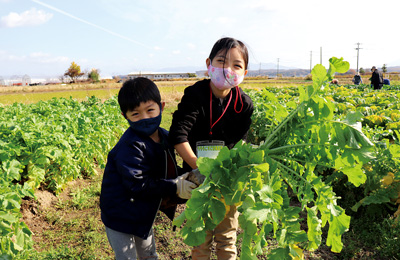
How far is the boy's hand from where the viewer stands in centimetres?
174

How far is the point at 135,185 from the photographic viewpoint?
5.82ft

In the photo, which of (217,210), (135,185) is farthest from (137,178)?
(217,210)

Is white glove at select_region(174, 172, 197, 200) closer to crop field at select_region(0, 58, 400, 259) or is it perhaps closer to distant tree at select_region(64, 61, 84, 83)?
crop field at select_region(0, 58, 400, 259)

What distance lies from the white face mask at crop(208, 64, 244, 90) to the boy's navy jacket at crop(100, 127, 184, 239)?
22.8 inches

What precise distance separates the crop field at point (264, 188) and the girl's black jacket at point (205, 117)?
0.22 meters

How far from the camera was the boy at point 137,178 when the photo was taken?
1789 mm

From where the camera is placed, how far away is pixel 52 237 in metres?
3.43

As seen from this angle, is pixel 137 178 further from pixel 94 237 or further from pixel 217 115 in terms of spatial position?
pixel 94 237

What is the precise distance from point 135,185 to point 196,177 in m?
0.38

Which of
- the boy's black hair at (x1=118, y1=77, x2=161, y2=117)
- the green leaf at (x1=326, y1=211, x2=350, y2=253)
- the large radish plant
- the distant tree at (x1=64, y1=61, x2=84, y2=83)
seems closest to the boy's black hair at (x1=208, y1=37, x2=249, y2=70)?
the boy's black hair at (x1=118, y1=77, x2=161, y2=117)

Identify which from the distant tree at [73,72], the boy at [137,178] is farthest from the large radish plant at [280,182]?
the distant tree at [73,72]

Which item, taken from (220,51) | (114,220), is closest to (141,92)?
(220,51)

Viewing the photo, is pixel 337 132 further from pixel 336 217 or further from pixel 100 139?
pixel 100 139

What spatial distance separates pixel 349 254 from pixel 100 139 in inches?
172
